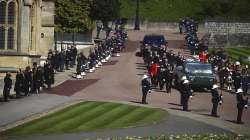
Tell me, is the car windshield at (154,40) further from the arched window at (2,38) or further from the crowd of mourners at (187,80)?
the arched window at (2,38)

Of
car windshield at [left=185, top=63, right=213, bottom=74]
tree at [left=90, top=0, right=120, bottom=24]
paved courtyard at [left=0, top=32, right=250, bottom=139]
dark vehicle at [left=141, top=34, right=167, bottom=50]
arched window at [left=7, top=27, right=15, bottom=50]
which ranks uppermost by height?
tree at [left=90, top=0, right=120, bottom=24]

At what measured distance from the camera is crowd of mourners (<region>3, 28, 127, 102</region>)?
38.1 m

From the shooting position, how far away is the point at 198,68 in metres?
43.3

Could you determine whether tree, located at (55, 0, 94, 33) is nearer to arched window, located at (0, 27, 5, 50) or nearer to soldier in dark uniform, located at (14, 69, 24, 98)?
arched window, located at (0, 27, 5, 50)

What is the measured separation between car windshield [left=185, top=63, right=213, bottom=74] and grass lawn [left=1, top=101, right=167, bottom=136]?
891 cm

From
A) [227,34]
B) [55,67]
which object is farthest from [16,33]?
[227,34]

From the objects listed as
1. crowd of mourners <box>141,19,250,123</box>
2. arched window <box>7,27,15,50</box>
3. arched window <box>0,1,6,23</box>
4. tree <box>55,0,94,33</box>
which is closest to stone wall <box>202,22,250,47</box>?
tree <box>55,0,94,33</box>

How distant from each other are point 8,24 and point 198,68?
1134 cm

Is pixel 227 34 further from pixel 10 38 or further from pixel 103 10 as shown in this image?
pixel 10 38

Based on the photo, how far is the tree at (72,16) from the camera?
65.5 m

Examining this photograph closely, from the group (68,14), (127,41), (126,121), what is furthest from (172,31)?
(126,121)

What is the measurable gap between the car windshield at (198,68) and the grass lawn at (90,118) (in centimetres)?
891

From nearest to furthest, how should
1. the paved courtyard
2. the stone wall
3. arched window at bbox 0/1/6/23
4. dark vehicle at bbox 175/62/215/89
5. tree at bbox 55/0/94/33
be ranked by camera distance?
1. the paved courtyard
2. dark vehicle at bbox 175/62/215/89
3. arched window at bbox 0/1/6/23
4. tree at bbox 55/0/94/33
5. the stone wall

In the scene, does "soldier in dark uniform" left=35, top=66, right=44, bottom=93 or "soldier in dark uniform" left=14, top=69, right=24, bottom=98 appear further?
"soldier in dark uniform" left=35, top=66, right=44, bottom=93
